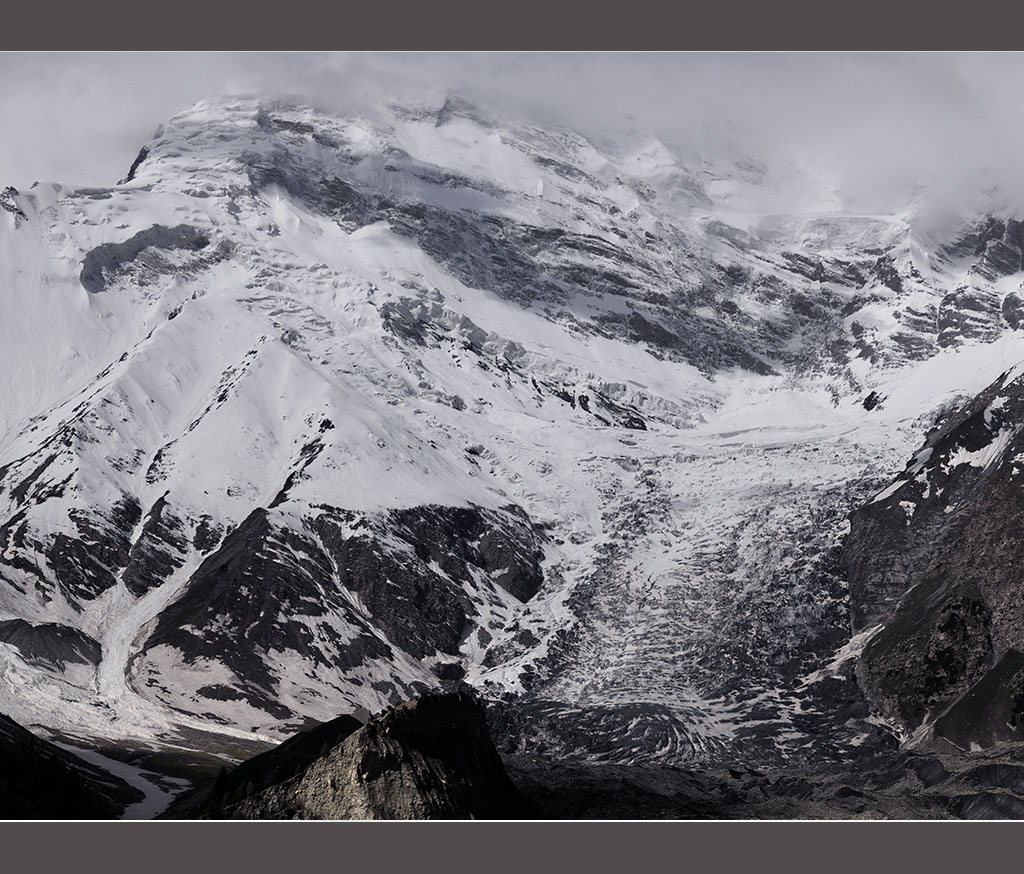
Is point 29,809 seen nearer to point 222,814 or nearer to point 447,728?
point 222,814

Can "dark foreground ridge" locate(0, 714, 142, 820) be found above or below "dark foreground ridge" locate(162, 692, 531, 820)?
above

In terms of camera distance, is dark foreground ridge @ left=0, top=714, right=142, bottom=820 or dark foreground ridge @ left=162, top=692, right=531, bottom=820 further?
dark foreground ridge @ left=0, top=714, right=142, bottom=820

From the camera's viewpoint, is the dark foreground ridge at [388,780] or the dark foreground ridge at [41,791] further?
the dark foreground ridge at [41,791]

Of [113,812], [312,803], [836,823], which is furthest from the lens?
[113,812]

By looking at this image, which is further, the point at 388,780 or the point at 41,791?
the point at 41,791

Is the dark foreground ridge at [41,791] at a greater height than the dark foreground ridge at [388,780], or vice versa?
the dark foreground ridge at [41,791]

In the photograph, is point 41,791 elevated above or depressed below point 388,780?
above

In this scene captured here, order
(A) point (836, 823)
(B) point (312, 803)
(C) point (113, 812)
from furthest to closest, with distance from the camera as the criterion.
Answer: (C) point (113, 812) → (A) point (836, 823) → (B) point (312, 803)

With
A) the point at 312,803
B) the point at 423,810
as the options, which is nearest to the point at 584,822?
the point at 423,810
